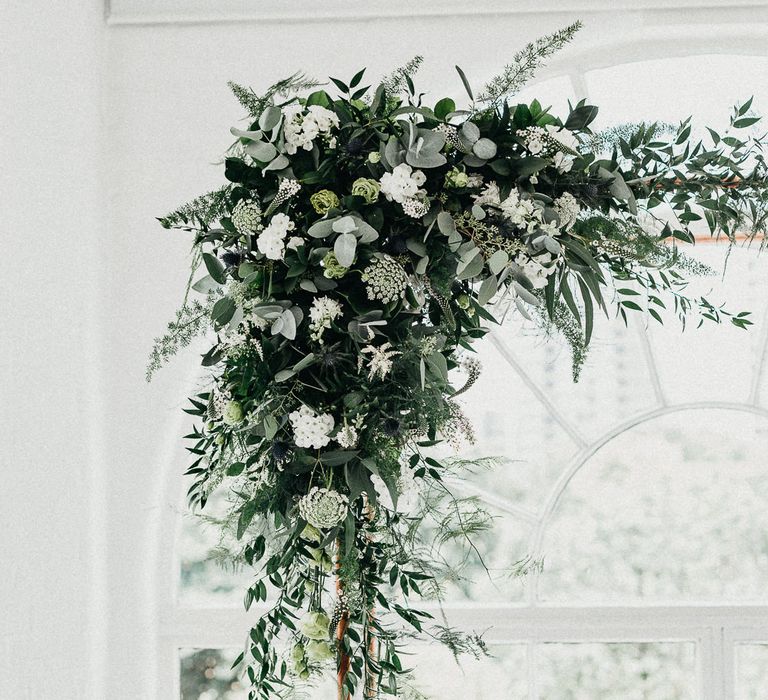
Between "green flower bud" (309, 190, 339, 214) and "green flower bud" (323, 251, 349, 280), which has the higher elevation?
"green flower bud" (309, 190, 339, 214)

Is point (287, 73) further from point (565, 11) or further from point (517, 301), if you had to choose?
point (517, 301)

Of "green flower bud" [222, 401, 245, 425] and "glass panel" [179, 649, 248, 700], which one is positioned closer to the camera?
"green flower bud" [222, 401, 245, 425]

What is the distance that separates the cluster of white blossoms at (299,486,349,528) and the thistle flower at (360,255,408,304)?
288mm

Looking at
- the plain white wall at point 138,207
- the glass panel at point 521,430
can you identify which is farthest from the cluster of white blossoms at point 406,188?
the glass panel at point 521,430

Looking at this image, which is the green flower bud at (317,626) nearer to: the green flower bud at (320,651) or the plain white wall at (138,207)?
the green flower bud at (320,651)

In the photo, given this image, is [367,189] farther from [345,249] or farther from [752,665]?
[752,665]

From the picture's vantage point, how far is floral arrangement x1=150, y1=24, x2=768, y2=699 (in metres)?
1.18

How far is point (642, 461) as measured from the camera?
7.60 feet

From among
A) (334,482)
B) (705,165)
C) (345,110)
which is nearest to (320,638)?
(334,482)

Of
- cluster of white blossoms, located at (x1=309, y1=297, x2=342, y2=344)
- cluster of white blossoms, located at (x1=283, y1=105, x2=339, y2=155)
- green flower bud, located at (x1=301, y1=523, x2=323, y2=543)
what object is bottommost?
green flower bud, located at (x1=301, y1=523, x2=323, y2=543)

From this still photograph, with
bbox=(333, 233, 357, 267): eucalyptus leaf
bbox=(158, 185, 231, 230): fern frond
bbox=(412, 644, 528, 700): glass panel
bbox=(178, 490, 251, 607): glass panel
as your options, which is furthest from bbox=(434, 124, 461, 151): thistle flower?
bbox=(412, 644, 528, 700): glass panel

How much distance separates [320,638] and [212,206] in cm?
73

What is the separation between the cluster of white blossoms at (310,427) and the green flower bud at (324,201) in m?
0.29

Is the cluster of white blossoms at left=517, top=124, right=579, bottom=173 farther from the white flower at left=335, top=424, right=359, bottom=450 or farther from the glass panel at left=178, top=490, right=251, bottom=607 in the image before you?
the glass panel at left=178, top=490, right=251, bottom=607
